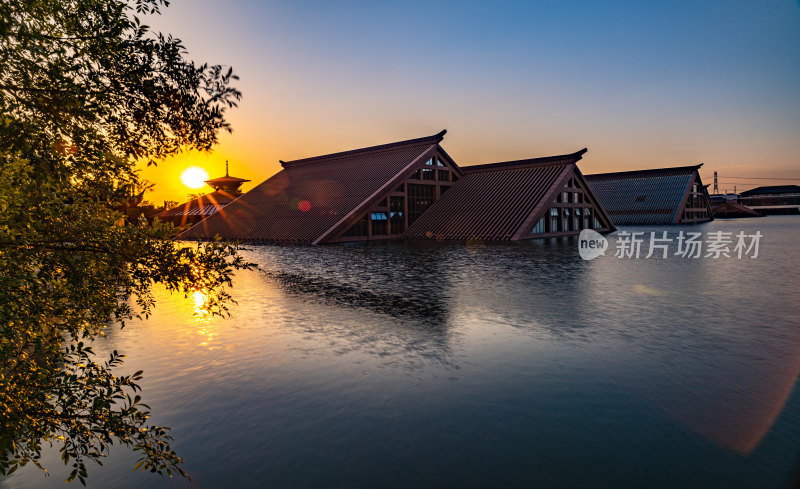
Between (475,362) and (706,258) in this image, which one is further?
(706,258)

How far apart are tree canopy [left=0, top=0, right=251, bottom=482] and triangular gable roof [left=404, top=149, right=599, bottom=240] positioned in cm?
3382

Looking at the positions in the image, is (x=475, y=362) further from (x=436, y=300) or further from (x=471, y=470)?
(x=436, y=300)

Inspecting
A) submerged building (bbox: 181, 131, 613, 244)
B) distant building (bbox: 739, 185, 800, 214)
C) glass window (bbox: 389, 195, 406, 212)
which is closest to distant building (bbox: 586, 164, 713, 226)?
submerged building (bbox: 181, 131, 613, 244)

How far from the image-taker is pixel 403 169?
43.7m

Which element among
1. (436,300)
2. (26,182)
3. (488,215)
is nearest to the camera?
(26,182)

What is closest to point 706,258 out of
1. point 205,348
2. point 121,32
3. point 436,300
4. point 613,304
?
point 613,304

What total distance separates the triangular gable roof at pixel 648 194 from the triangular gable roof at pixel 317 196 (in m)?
43.0

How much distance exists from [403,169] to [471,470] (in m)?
39.6

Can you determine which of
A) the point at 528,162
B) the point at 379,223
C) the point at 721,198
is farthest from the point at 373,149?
the point at 721,198

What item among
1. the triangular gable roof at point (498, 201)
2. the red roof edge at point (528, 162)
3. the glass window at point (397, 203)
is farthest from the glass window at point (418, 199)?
the red roof edge at point (528, 162)

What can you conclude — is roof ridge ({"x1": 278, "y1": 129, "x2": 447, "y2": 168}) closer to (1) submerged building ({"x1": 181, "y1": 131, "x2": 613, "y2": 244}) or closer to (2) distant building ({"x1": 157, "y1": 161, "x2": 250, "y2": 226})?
(1) submerged building ({"x1": 181, "y1": 131, "x2": 613, "y2": 244})

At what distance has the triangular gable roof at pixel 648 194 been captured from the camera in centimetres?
7294

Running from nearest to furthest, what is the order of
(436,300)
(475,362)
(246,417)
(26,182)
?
1. (26,182)
2. (246,417)
3. (475,362)
4. (436,300)

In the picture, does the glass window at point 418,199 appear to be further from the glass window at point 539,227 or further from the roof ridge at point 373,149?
the glass window at point 539,227
